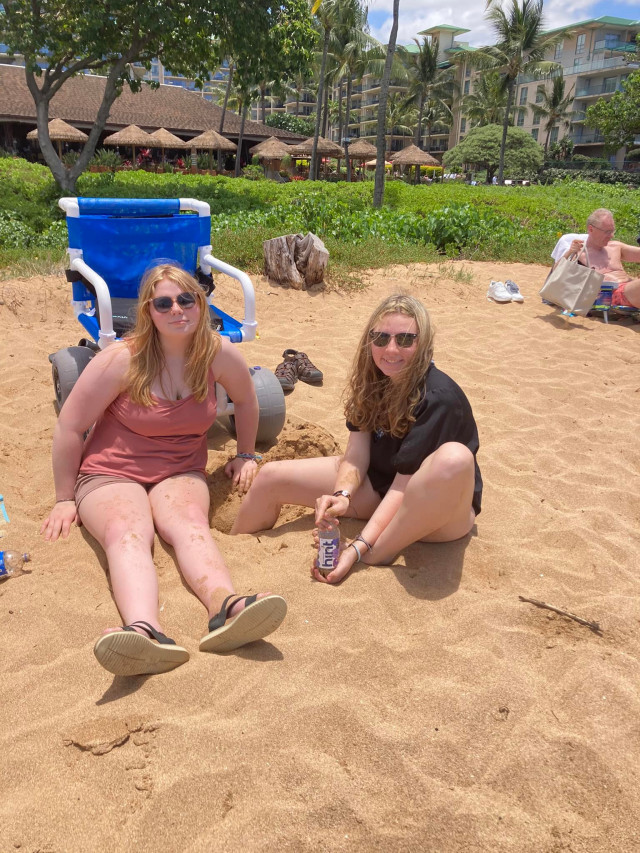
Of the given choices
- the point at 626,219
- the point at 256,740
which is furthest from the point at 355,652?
the point at 626,219

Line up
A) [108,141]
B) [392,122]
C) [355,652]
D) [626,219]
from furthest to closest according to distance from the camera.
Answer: [392,122], [108,141], [626,219], [355,652]

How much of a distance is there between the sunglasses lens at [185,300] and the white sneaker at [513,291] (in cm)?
560

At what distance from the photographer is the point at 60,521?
2586 mm

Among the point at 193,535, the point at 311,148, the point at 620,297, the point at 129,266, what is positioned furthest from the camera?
the point at 311,148

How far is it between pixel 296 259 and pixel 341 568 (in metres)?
5.32

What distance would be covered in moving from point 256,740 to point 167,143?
29966 mm

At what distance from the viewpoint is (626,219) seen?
1295cm

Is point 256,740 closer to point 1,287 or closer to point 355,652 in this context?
point 355,652

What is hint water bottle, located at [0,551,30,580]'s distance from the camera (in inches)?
93.8

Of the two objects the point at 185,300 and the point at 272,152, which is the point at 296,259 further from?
the point at 272,152

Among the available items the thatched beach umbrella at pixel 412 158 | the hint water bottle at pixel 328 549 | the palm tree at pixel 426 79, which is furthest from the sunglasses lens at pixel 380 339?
the palm tree at pixel 426 79

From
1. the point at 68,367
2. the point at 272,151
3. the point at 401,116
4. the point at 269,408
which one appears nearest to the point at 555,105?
the point at 401,116

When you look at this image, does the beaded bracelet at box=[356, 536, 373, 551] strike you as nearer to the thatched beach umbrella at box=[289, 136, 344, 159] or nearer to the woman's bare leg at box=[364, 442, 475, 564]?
the woman's bare leg at box=[364, 442, 475, 564]

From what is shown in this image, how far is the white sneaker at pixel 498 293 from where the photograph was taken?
7.29 meters
